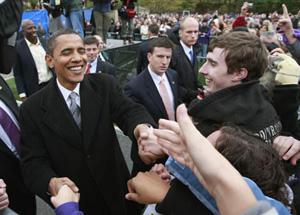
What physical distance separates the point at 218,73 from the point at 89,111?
0.93m

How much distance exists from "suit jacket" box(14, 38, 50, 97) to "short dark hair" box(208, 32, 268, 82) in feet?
14.5

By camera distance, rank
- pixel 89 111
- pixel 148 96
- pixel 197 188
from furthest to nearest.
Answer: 1. pixel 148 96
2. pixel 89 111
3. pixel 197 188

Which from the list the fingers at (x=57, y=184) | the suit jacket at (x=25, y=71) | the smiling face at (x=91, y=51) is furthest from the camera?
the suit jacket at (x=25, y=71)

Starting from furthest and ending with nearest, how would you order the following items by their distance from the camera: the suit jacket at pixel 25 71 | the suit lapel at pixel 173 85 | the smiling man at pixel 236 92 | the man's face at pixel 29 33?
the man's face at pixel 29 33 < the suit jacket at pixel 25 71 < the suit lapel at pixel 173 85 < the smiling man at pixel 236 92

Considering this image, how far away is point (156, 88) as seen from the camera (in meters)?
4.00

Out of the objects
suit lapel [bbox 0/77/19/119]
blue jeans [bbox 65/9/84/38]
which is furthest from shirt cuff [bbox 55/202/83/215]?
→ blue jeans [bbox 65/9/84/38]

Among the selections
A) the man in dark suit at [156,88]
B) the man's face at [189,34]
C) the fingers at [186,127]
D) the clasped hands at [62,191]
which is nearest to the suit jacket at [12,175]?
the clasped hands at [62,191]

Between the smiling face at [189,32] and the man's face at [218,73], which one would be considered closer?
the man's face at [218,73]

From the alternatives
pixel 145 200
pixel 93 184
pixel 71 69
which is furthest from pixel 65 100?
pixel 145 200

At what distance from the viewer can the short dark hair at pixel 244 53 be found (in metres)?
2.08

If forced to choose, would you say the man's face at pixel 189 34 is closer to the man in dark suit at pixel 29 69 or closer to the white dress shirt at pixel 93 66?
the white dress shirt at pixel 93 66

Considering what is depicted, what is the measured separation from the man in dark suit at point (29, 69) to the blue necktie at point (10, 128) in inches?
144

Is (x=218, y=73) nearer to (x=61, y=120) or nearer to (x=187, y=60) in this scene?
(x=61, y=120)

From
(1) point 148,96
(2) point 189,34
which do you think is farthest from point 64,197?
(2) point 189,34
